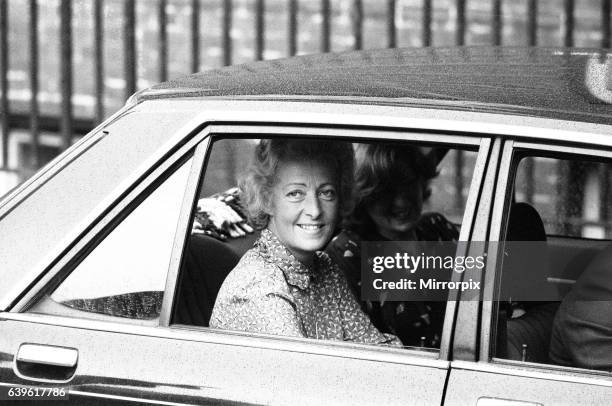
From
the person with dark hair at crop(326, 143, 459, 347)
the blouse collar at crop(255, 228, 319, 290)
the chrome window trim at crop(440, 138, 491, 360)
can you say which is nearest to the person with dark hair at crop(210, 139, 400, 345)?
the blouse collar at crop(255, 228, 319, 290)

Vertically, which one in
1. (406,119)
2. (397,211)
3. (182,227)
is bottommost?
(182,227)

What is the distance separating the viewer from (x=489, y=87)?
254 centimetres

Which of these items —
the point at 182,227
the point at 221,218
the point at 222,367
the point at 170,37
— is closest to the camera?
the point at 222,367

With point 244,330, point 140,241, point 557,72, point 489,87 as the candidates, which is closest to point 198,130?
point 140,241

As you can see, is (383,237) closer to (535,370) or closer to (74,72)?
(535,370)

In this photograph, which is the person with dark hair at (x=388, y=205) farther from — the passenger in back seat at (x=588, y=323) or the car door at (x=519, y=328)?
the passenger in back seat at (x=588, y=323)

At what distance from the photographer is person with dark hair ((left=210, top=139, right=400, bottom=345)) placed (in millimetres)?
2674

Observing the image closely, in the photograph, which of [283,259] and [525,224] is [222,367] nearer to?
[283,259]

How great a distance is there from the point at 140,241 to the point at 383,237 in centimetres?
128

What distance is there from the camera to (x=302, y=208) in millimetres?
2873

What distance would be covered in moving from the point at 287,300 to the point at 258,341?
314 mm

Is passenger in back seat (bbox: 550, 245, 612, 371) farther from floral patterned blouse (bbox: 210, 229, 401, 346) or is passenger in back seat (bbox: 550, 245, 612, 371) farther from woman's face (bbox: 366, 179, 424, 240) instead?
woman's face (bbox: 366, 179, 424, 240)

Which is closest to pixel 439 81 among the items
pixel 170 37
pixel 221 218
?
pixel 221 218

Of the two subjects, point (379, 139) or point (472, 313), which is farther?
point (379, 139)
